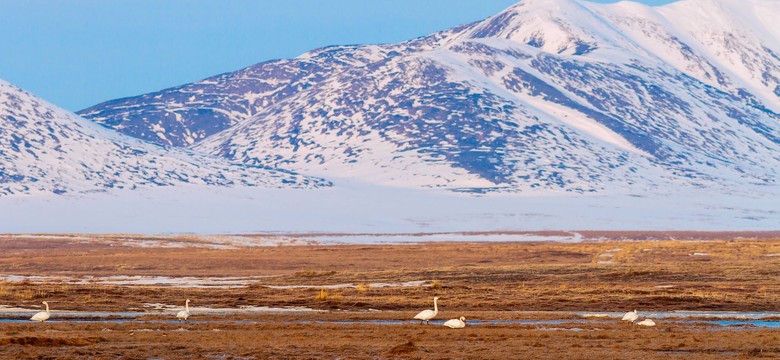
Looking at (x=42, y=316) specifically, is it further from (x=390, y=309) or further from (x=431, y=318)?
(x=390, y=309)

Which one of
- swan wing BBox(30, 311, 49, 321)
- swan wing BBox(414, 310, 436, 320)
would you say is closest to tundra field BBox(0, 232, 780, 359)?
swan wing BBox(30, 311, 49, 321)

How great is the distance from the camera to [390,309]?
150 feet

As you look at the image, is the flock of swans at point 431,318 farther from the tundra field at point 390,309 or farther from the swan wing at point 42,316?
the tundra field at point 390,309

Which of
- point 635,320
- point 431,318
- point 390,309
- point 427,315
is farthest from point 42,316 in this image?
point 635,320

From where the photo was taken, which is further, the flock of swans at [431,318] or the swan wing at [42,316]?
the swan wing at [42,316]

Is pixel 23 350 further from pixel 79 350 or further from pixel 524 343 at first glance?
pixel 524 343

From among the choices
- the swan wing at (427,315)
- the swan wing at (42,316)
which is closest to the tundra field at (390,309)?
the swan wing at (42,316)

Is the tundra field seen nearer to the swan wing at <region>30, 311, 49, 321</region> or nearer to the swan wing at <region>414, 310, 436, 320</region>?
the swan wing at <region>30, 311, 49, 321</region>

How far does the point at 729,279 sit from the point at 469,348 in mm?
31133

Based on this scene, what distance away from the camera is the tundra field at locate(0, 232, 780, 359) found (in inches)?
1225

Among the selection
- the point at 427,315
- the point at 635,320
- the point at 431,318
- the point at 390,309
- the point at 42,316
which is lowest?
the point at 635,320

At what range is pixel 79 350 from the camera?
99.0 ft

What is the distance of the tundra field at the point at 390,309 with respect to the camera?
31.1 m

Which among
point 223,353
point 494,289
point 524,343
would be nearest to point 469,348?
point 524,343
